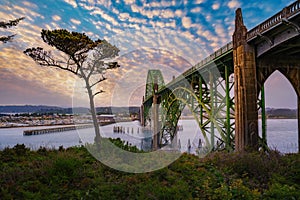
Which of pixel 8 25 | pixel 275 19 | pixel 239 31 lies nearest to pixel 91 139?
pixel 8 25

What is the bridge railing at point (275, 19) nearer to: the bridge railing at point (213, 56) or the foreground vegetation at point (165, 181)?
the bridge railing at point (213, 56)

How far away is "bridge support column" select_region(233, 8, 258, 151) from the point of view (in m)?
11.8

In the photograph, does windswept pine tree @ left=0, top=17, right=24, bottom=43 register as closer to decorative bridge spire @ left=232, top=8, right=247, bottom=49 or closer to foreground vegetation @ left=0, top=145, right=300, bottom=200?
foreground vegetation @ left=0, top=145, right=300, bottom=200

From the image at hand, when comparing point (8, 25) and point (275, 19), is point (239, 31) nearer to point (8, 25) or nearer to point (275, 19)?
point (275, 19)

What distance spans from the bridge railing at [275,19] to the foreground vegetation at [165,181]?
19.1ft

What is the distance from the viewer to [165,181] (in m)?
6.71

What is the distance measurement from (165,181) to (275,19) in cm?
887

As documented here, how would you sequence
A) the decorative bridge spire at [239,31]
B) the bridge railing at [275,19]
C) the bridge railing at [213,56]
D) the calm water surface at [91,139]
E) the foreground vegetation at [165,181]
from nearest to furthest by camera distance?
1. the foreground vegetation at [165,181]
2. the bridge railing at [275,19]
3. the decorative bridge spire at [239,31]
4. the bridge railing at [213,56]
5. the calm water surface at [91,139]

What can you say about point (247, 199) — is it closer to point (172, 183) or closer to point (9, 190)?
point (172, 183)

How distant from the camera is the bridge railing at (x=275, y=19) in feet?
29.9

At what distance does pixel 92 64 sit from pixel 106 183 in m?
9.45

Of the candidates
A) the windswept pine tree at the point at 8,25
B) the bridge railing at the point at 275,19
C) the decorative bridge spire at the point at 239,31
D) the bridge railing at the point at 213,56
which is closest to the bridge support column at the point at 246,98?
the decorative bridge spire at the point at 239,31

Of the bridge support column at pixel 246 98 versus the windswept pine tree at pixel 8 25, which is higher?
the windswept pine tree at pixel 8 25

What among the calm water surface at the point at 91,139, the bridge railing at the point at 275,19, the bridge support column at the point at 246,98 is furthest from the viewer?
the calm water surface at the point at 91,139
